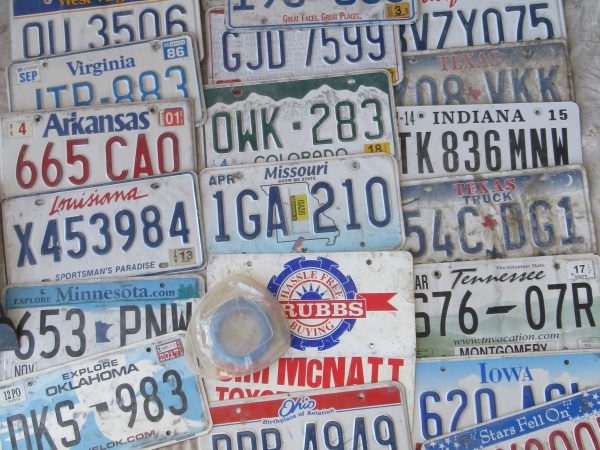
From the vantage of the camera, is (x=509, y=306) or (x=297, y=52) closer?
(x=509, y=306)

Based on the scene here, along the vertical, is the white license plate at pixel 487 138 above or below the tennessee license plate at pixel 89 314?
above

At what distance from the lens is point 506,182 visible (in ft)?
6.04

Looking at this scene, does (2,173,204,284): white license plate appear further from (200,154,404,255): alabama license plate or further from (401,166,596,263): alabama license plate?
(401,166,596,263): alabama license plate

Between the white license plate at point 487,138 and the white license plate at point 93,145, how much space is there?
685 mm

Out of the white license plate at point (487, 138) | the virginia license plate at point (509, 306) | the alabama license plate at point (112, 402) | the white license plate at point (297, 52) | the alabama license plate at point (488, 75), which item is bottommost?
the alabama license plate at point (112, 402)

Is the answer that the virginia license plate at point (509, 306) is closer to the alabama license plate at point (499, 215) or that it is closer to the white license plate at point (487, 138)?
the alabama license plate at point (499, 215)

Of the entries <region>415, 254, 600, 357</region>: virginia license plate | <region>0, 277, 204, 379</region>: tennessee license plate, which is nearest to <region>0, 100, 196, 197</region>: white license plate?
<region>0, 277, 204, 379</region>: tennessee license plate

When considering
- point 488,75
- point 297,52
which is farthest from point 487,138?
point 297,52

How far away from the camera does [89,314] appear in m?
1.84

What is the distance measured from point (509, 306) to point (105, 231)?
1.22m

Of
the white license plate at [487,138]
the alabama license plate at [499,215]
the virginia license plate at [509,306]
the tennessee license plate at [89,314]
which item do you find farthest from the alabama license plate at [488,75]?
the tennessee license plate at [89,314]

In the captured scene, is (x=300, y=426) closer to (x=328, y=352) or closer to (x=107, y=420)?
(x=328, y=352)

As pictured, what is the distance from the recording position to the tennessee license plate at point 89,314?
183 cm

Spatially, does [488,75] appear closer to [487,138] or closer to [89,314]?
[487,138]
